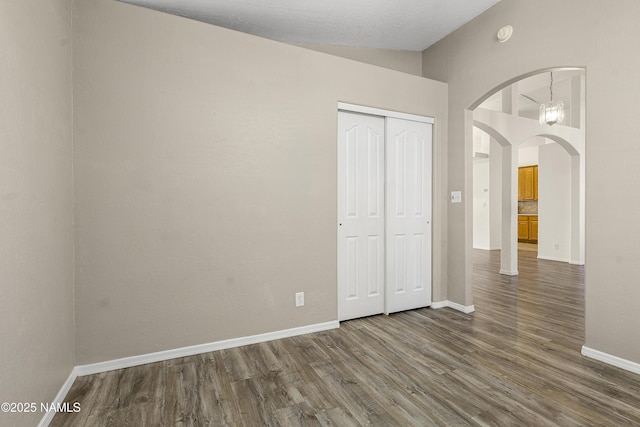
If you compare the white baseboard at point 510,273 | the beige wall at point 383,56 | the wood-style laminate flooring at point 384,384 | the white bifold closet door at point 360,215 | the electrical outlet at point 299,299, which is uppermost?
the beige wall at point 383,56

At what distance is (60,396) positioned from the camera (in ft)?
6.31

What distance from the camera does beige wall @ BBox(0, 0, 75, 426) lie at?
1377 mm

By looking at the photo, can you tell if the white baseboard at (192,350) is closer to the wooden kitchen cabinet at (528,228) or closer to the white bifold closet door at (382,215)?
the white bifold closet door at (382,215)

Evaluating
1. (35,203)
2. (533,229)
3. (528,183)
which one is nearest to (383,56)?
(35,203)

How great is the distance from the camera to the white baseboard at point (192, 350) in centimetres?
227

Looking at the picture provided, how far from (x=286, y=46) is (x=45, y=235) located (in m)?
2.36

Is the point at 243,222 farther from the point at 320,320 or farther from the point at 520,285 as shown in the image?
the point at 520,285

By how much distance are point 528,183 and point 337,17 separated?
949 cm

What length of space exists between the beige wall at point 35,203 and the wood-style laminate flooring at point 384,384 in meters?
0.46

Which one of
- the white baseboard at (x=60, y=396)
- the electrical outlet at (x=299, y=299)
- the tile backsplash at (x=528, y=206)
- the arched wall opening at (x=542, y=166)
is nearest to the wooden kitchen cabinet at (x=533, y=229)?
the tile backsplash at (x=528, y=206)

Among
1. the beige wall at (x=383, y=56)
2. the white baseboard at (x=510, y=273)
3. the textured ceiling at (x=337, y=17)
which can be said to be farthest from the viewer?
the white baseboard at (x=510, y=273)

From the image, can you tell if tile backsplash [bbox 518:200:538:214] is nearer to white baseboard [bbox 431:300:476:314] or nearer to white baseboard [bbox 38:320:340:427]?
white baseboard [bbox 431:300:476:314]

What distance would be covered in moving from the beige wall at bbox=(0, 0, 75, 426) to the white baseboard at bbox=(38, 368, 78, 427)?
0.16ft

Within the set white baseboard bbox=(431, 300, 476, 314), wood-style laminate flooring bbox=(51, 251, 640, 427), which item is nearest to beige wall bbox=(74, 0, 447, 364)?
wood-style laminate flooring bbox=(51, 251, 640, 427)
